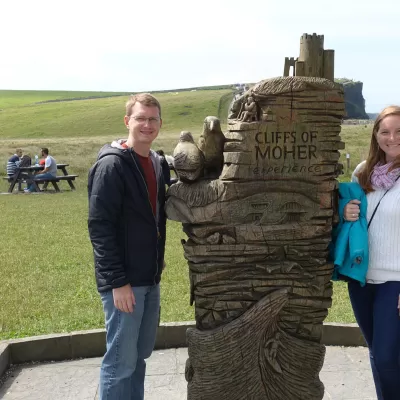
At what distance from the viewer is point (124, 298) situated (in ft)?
10.5

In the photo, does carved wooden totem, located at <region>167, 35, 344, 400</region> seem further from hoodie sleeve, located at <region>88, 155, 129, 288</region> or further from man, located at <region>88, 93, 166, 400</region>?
hoodie sleeve, located at <region>88, 155, 129, 288</region>

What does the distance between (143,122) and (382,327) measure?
1961 millimetres

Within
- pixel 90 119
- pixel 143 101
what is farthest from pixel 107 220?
pixel 90 119

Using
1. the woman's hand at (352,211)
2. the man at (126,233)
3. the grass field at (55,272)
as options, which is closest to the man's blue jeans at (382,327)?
the woman's hand at (352,211)

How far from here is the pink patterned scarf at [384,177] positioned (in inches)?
129

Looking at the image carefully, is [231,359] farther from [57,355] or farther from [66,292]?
[66,292]

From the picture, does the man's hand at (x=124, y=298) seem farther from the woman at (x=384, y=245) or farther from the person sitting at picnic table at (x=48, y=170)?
the person sitting at picnic table at (x=48, y=170)

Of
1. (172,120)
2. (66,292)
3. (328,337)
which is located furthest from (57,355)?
(172,120)

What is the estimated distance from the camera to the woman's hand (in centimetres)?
333

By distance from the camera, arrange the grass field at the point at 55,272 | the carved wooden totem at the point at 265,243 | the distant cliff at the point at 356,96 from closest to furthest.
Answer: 1. the carved wooden totem at the point at 265,243
2. the grass field at the point at 55,272
3. the distant cliff at the point at 356,96

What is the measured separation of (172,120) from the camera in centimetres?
6166

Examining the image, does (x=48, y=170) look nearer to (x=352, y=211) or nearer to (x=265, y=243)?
(x=265, y=243)

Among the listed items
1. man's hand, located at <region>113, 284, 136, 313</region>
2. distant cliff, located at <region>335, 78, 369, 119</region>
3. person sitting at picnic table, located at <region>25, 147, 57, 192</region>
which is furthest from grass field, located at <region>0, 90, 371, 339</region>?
distant cliff, located at <region>335, 78, 369, 119</region>

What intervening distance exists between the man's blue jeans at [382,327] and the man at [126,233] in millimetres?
1369
